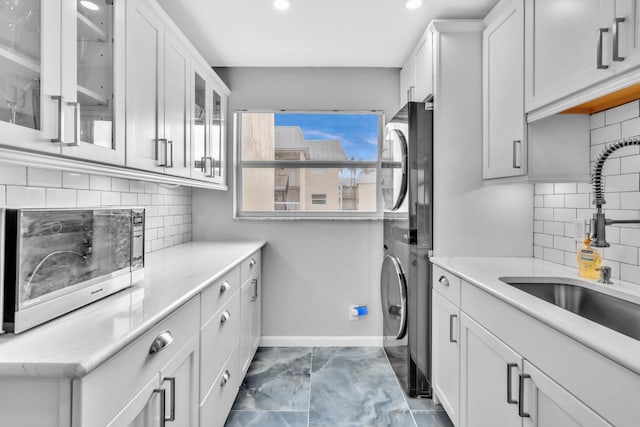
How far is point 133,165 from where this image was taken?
142cm

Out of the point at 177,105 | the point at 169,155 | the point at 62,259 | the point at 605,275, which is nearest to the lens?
the point at 62,259

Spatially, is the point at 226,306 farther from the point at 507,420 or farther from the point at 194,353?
the point at 507,420

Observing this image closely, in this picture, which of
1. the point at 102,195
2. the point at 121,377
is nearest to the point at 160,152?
the point at 102,195

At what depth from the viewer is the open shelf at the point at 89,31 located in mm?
1128

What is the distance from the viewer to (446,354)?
184 centimetres

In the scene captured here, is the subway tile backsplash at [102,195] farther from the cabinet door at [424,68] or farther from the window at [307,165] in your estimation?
the cabinet door at [424,68]

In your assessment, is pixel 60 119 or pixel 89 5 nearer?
pixel 60 119

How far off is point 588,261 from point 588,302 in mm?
178

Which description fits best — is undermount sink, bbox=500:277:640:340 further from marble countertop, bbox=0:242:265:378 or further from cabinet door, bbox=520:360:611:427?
marble countertop, bbox=0:242:265:378

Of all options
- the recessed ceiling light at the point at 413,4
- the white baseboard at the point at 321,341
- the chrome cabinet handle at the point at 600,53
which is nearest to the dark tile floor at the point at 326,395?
the white baseboard at the point at 321,341

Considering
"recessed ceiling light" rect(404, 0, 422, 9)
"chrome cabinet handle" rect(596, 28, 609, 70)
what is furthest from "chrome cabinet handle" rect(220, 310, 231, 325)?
"recessed ceiling light" rect(404, 0, 422, 9)

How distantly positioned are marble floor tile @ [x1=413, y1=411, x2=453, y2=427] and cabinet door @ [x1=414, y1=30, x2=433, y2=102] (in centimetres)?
192

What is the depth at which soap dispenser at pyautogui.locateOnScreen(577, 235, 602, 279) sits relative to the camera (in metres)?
1.48

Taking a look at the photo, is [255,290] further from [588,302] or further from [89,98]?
[588,302]
